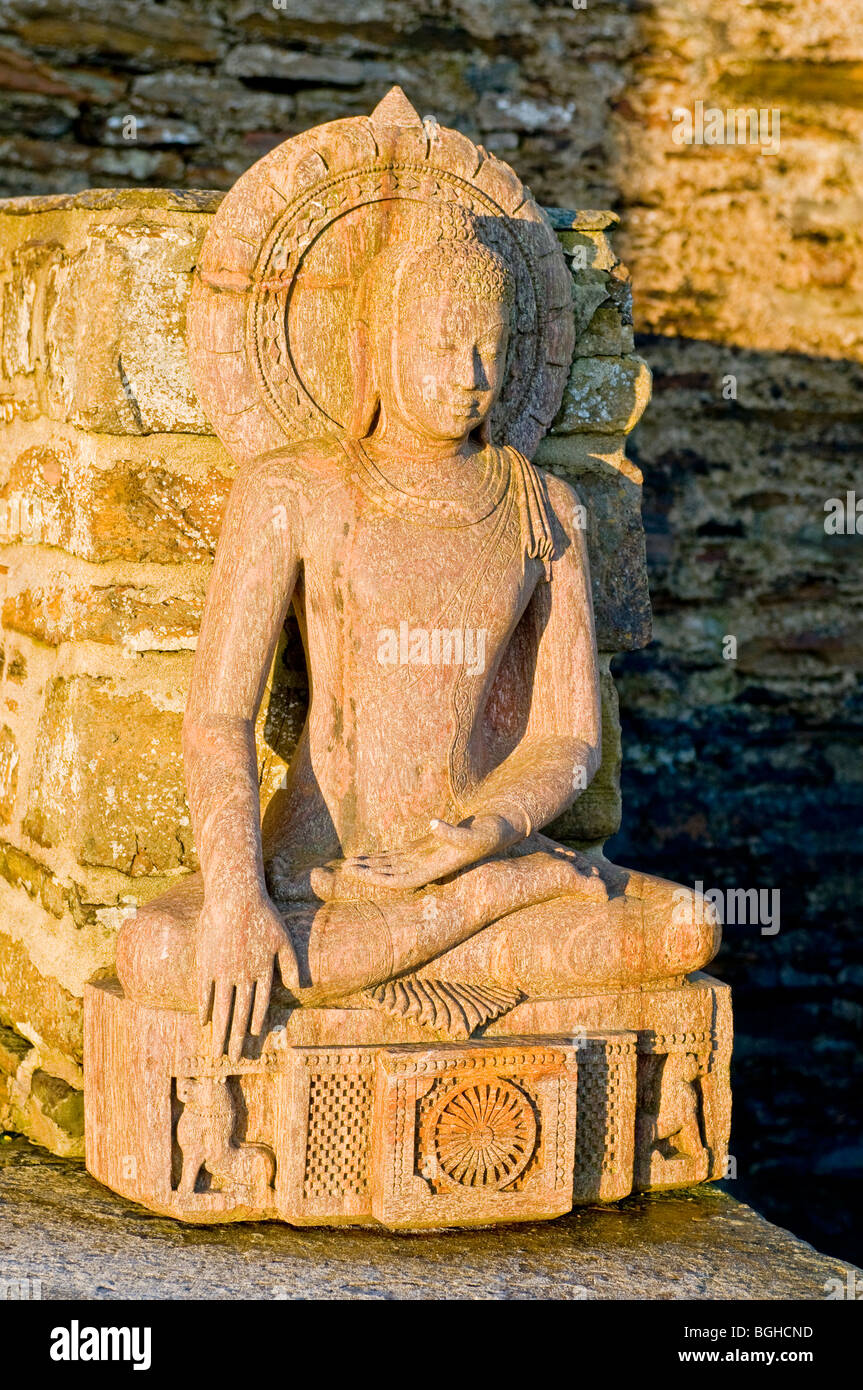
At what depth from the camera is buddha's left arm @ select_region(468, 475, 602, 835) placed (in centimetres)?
301

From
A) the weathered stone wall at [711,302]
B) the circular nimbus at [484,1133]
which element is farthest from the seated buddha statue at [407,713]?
the weathered stone wall at [711,302]

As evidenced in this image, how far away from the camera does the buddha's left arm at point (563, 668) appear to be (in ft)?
9.87

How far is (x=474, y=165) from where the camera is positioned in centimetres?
310

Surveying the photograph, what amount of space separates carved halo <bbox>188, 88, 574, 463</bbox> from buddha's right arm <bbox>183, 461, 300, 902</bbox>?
0.61ft

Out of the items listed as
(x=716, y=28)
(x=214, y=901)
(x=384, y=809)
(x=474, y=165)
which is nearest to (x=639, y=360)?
(x=474, y=165)

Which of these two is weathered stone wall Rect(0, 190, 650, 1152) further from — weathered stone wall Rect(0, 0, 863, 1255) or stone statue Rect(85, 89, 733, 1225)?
weathered stone wall Rect(0, 0, 863, 1255)

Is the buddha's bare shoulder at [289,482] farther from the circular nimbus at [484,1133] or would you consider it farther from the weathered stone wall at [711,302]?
the weathered stone wall at [711,302]

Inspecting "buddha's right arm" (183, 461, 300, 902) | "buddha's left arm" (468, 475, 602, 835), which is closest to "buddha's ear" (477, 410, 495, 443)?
"buddha's left arm" (468, 475, 602, 835)

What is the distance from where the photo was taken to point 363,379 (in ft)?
9.64

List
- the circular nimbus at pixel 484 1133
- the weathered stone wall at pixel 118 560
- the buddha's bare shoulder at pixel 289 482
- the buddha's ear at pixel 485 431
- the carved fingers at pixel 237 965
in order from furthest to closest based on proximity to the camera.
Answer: the weathered stone wall at pixel 118 560
the buddha's ear at pixel 485 431
the buddha's bare shoulder at pixel 289 482
the circular nimbus at pixel 484 1133
the carved fingers at pixel 237 965

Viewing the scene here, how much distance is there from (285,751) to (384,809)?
0.35 metres

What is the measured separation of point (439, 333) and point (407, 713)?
0.59 m

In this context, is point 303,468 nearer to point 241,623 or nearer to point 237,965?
point 241,623

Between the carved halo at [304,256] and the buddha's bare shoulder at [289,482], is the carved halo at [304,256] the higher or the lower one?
the higher one
